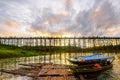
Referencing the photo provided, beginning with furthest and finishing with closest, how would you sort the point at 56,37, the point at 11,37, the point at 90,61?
the point at 11,37, the point at 56,37, the point at 90,61

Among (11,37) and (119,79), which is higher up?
(11,37)

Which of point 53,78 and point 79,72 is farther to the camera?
point 79,72

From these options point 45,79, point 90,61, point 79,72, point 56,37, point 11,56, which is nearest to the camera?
point 45,79

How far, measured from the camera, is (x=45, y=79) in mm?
15859

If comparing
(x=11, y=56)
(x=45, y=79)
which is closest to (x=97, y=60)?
(x=45, y=79)

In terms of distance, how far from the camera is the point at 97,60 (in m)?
28.5

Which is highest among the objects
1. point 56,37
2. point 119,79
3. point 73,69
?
point 56,37

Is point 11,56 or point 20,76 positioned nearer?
point 20,76

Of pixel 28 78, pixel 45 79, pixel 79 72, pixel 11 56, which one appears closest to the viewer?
pixel 45 79

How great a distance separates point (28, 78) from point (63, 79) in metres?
5.88

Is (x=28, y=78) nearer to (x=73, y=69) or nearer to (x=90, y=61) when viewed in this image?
(x=73, y=69)

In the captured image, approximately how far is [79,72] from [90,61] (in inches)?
377

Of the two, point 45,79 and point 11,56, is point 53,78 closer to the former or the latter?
point 45,79

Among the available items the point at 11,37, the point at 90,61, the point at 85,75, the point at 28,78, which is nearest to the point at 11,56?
the point at 11,37
